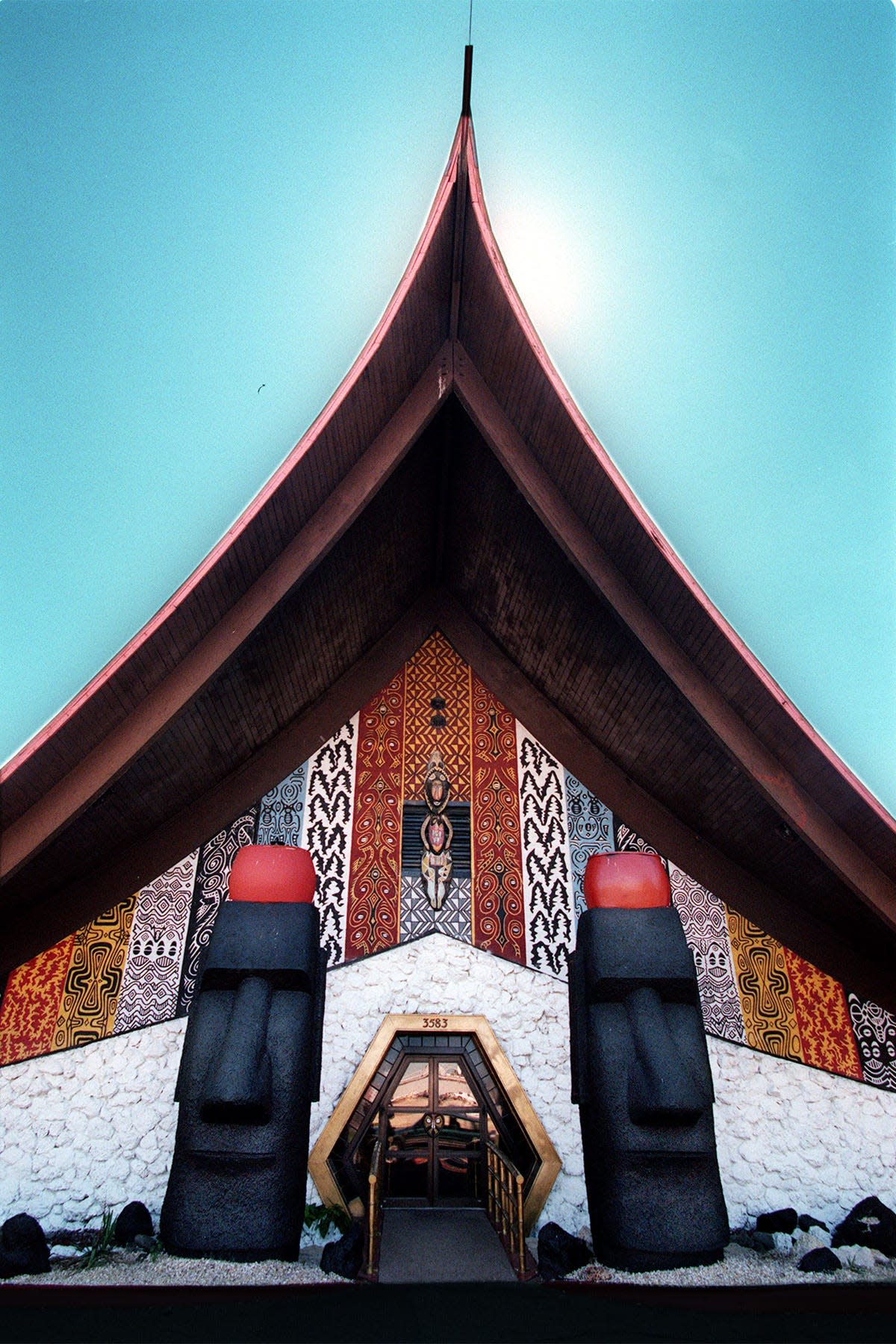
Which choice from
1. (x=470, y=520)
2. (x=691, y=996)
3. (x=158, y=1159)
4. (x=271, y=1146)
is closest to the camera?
(x=271, y=1146)

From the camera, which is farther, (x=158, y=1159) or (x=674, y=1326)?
(x=158, y=1159)

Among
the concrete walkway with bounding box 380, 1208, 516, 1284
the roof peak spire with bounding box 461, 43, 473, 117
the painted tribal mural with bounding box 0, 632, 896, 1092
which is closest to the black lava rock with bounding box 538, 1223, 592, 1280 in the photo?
the concrete walkway with bounding box 380, 1208, 516, 1284

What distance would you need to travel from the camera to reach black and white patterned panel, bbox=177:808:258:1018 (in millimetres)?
4805

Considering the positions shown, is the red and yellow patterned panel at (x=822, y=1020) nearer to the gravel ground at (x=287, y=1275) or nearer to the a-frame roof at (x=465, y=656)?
the a-frame roof at (x=465, y=656)

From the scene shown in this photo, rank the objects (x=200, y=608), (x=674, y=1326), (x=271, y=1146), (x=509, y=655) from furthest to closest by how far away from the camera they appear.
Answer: (x=509, y=655), (x=200, y=608), (x=271, y=1146), (x=674, y=1326)

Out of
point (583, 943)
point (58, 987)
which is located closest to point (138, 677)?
point (58, 987)

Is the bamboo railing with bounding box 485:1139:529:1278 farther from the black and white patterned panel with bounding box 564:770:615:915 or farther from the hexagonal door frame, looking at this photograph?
the black and white patterned panel with bounding box 564:770:615:915

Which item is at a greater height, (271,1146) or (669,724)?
(669,724)

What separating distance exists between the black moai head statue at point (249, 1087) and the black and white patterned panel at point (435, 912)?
4.61 ft

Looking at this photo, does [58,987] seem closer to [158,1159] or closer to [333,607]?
[158,1159]

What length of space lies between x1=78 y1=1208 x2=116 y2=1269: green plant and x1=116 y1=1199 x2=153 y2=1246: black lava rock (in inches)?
1.2

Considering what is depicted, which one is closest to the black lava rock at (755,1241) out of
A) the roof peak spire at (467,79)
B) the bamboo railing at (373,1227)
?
the bamboo railing at (373,1227)

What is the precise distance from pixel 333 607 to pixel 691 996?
2976 millimetres

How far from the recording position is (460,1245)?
405 centimetres
